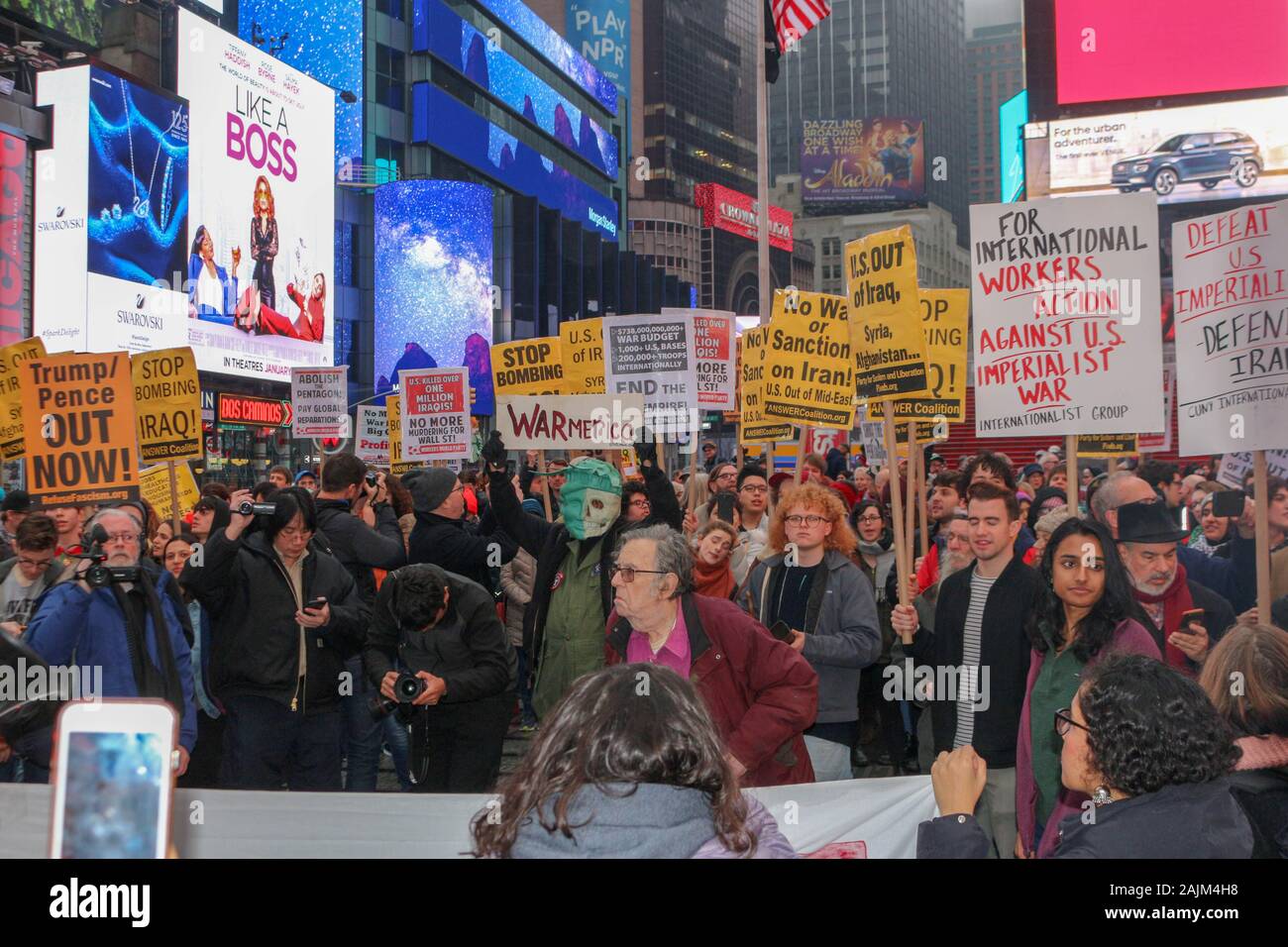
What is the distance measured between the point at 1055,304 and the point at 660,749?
4.78m

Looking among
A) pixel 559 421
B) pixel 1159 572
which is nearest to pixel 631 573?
pixel 1159 572

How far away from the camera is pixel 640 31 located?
121188 millimetres

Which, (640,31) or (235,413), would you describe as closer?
(235,413)

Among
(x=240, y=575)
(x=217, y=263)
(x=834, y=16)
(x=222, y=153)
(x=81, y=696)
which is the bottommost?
(x=81, y=696)

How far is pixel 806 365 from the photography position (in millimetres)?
10547

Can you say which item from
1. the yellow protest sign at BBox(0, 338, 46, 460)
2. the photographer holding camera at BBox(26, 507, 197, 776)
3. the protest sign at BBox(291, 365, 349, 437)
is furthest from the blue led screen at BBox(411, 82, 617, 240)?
Answer: the photographer holding camera at BBox(26, 507, 197, 776)

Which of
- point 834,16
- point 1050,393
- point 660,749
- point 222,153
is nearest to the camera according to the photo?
point 660,749

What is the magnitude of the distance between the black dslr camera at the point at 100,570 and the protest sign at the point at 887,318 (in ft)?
14.4

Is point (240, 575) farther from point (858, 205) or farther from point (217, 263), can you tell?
point (858, 205)

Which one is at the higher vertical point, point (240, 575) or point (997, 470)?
point (997, 470)

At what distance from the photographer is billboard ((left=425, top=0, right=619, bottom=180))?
57125mm

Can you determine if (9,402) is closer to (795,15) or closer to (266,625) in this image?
(266,625)

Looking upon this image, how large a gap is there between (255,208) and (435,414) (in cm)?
2748

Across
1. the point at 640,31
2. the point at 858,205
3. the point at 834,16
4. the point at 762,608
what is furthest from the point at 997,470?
the point at 834,16
